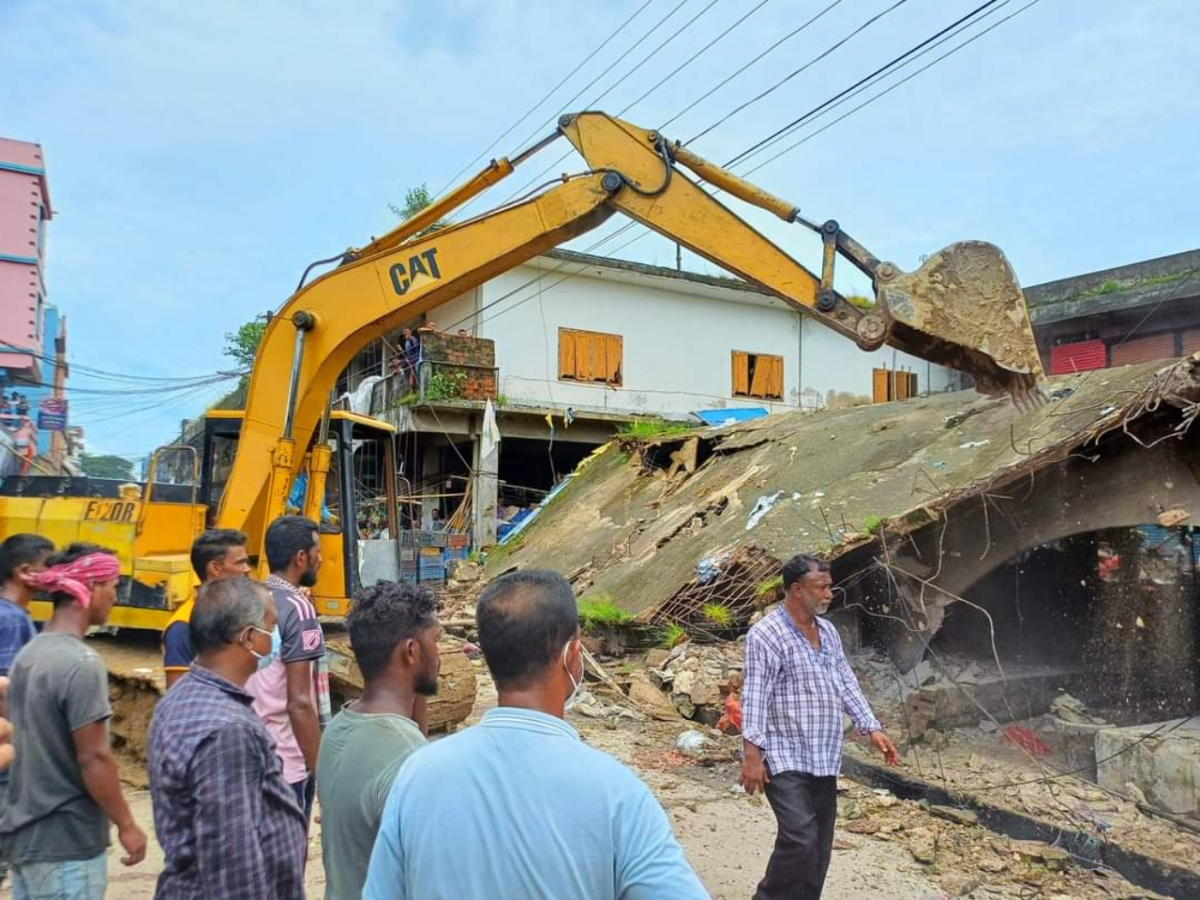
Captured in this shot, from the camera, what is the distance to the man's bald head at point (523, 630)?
1585 mm

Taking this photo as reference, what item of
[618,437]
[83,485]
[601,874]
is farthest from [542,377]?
[601,874]

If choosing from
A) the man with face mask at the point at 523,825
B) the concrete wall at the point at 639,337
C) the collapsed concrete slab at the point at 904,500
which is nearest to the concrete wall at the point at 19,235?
the concrete wall at the point at 639,337

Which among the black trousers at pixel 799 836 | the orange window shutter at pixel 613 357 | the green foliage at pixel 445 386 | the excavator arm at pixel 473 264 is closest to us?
the black trousers at pixel 799 836

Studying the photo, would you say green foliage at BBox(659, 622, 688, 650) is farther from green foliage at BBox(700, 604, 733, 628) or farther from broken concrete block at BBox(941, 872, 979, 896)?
broken concrete block at BBox(941, 872, 979, 896)

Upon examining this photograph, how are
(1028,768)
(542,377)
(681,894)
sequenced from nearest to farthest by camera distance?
(681,894)
(1028,768)
(542,377)

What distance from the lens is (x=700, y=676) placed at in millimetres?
7848

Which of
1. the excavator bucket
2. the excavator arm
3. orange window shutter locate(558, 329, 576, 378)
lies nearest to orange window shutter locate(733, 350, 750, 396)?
orange window shutter locate(558, 329, 576, 378)

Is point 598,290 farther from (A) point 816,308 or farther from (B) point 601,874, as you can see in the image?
(B) point 601,874

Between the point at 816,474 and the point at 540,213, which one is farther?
the point at 816,474

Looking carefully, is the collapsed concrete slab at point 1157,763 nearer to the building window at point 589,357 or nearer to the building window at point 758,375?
the building window at point 589,357

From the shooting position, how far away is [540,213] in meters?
6.28

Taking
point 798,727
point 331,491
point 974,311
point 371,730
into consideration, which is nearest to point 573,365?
point 331,491

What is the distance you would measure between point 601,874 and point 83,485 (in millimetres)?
6965

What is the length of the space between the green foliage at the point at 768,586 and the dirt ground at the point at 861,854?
84.5 inches
